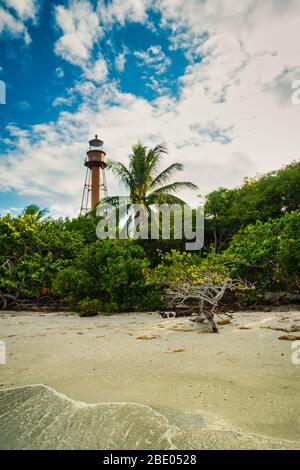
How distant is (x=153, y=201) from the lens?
16391mm

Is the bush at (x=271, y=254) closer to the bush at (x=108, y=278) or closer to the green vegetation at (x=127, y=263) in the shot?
the green vegetation at (x=127, y=263)

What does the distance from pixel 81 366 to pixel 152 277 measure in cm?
493

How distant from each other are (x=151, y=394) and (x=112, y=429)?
0.62 metres

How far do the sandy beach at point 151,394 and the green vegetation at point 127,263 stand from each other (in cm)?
264

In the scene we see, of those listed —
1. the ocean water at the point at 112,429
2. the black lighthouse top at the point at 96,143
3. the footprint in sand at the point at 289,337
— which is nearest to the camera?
the ocean water at the point at 112,429

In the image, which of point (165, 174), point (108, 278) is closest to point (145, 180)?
point (165, 174)

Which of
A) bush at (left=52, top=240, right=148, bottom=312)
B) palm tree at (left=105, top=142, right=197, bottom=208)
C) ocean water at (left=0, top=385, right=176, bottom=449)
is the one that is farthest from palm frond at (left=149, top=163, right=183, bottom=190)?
ocean water at (left=0, top=385, right=176, bottom=449)

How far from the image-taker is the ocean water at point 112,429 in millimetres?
1986

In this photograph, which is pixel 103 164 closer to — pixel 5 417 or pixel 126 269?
pixel 126 269

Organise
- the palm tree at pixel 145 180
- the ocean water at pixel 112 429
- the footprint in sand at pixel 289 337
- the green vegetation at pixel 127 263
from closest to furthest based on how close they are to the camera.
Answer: the ocean water at pixel 112 429
the footprint in sand at pixel 289 337
the green vegetation at pixel 127 263
the palm tree at pixel 145 180

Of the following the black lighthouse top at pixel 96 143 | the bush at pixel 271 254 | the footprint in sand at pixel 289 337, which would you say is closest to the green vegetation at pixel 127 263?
the bush at pixel 271 254

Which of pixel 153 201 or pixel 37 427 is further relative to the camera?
pixel 153 201
